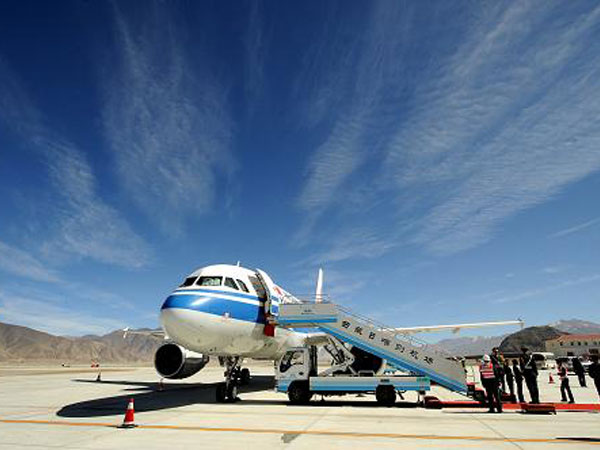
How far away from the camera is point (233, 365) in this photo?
1636 centimetres

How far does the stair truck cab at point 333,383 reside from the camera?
14.4 meters

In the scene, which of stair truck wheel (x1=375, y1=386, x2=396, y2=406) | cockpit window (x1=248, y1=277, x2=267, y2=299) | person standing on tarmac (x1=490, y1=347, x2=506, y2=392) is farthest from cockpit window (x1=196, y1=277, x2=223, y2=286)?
person standing on tarmac (x1=490, y1=347, x2=506, y2=392)

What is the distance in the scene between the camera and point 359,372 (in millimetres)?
16203

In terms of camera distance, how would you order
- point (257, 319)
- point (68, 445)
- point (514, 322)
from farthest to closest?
point (514, 322), point (257, 319), point (68, 445)

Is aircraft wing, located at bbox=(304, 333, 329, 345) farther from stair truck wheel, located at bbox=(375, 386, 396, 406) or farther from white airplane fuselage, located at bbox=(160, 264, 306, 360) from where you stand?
stair truck wheel, located at bbox=(375, 386, 396, 406)

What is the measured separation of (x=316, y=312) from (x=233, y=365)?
3.97 meters

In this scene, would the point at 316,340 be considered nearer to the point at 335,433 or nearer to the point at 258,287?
the point at 258,287

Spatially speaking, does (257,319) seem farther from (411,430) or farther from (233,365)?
(411,430)

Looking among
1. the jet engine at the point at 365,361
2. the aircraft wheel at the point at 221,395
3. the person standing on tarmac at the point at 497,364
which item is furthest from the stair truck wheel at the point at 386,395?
the aircraft wheel at the point at 221,395

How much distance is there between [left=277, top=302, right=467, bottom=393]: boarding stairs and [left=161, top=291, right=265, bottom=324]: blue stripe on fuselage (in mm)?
1433

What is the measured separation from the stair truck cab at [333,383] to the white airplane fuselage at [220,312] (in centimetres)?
193

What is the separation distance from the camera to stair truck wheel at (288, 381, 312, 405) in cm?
1512

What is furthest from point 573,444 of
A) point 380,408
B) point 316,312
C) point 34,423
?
point 34,423

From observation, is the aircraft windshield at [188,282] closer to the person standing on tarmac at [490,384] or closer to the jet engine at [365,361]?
the jet engine at [365,361]
